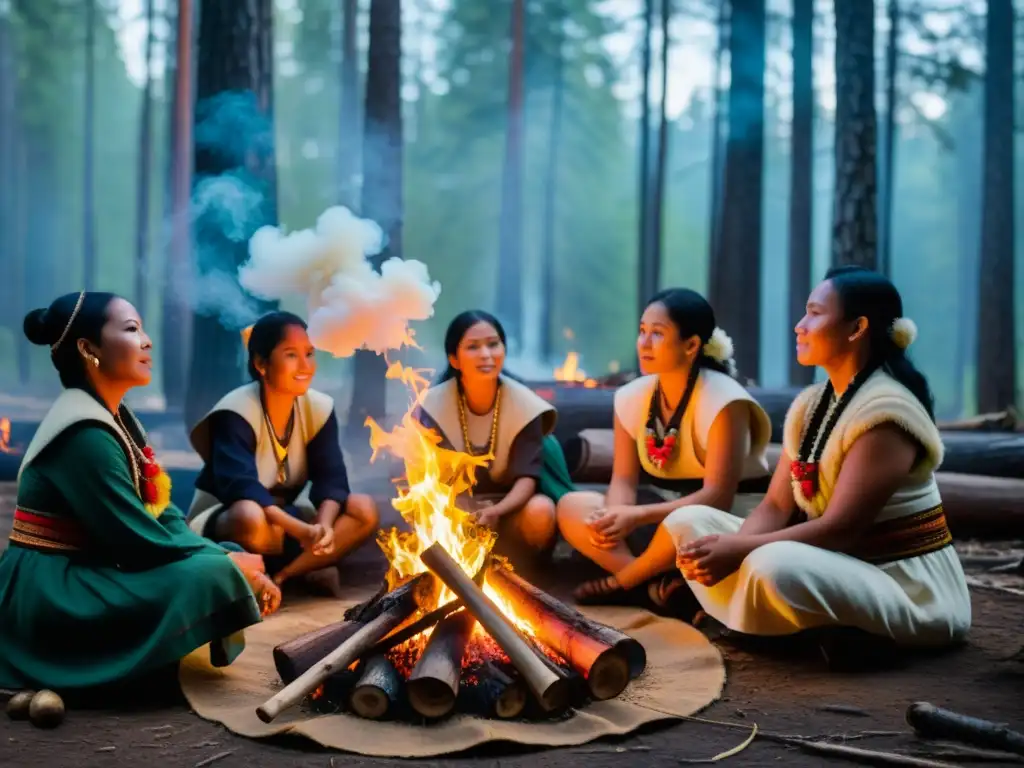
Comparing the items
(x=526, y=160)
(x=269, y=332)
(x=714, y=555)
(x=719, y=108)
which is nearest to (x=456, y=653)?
(x=714, y=555)

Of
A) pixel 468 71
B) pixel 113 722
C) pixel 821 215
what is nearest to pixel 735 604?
pixel 113 722

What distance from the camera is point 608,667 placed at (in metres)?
3.80

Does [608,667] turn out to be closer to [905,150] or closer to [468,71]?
[468,71]

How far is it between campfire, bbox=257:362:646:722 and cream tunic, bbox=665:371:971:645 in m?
0.60

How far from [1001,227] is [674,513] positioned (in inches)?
455

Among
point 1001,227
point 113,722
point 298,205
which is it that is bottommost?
point 113,722

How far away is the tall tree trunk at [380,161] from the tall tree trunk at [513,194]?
6.62 m

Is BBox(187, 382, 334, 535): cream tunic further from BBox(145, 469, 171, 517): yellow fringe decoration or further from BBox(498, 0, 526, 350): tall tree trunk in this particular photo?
BBox(498, 0, 526, 350): tall tree trunk

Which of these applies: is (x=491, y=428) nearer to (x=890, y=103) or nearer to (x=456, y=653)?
(x=456, y=653)

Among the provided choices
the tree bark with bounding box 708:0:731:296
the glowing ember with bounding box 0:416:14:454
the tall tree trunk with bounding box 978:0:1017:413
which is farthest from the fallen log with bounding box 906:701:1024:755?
the tree bark with bounding box 708:0:731:296

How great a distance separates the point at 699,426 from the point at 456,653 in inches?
85.2

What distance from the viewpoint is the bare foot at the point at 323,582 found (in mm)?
5613

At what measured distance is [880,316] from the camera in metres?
4.38

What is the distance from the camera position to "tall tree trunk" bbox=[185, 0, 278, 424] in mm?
9070
